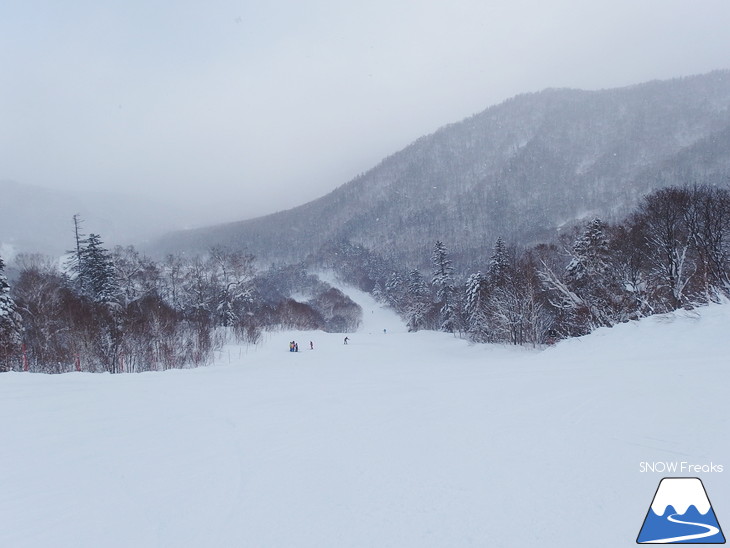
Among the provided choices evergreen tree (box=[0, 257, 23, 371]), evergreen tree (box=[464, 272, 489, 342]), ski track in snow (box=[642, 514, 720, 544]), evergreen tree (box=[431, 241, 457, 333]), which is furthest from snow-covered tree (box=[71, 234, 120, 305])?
ski track in snow (box=[642, 514, 720, 544])

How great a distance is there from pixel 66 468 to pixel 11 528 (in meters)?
1.32

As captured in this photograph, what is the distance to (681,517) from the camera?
331 cm

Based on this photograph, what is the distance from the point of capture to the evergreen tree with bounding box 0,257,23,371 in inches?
806

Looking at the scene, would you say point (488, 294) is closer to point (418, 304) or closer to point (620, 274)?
point (620, 274)

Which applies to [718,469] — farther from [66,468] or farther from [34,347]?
[34,347]

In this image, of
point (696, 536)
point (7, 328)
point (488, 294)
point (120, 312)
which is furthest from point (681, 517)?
point (120, 312)

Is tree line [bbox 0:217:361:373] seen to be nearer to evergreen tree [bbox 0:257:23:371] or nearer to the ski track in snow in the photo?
evergreen tree [bbox 0:257:23:371]

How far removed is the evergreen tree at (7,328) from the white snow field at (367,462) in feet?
52.0

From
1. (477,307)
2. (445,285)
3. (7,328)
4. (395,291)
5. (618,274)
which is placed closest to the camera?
(7,328)

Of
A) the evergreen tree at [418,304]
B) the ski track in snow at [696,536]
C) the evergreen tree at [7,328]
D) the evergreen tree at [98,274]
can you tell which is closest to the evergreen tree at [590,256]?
the ski track in snow at [696,536]

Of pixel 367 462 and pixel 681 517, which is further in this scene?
pixel 367 462

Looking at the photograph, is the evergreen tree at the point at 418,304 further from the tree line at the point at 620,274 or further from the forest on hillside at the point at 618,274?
the tree line at the point at 620,274

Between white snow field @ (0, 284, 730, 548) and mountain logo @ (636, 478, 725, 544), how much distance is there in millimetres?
112

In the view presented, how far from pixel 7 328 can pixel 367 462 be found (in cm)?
2607
